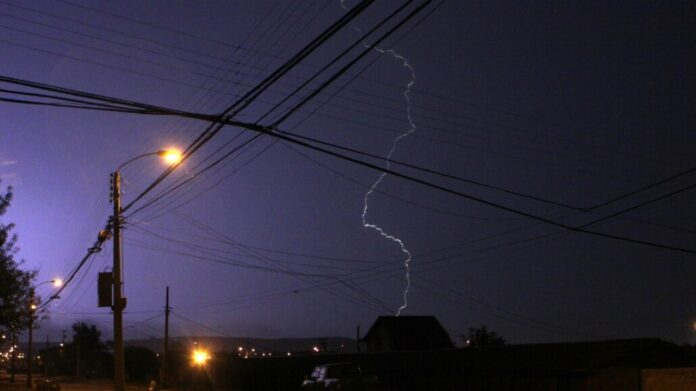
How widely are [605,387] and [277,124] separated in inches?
534

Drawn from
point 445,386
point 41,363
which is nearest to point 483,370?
point 445,386

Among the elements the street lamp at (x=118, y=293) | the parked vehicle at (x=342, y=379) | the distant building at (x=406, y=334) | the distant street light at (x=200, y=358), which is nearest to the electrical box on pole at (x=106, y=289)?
the street lamp at (x=118, y=293)

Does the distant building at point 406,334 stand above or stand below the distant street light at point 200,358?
above

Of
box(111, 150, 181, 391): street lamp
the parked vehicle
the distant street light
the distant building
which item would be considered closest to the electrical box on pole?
box(111, 150, 181, 391): street lamp

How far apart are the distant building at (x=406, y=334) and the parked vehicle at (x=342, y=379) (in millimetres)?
30493

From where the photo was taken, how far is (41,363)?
11975 cm

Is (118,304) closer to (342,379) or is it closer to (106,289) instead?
(106,289)

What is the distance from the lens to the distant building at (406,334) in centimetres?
5647

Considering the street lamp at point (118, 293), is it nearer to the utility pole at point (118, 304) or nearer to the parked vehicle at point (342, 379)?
the utility pole at point (118, 304)

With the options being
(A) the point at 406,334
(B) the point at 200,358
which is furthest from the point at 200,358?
(A) the point at 406,334

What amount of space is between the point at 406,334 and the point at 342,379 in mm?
32783

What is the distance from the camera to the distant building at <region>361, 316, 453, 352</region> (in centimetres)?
5647

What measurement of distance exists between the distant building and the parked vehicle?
30493 mm

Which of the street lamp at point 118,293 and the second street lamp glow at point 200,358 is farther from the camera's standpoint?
the second street lamp glow at point 200,358
